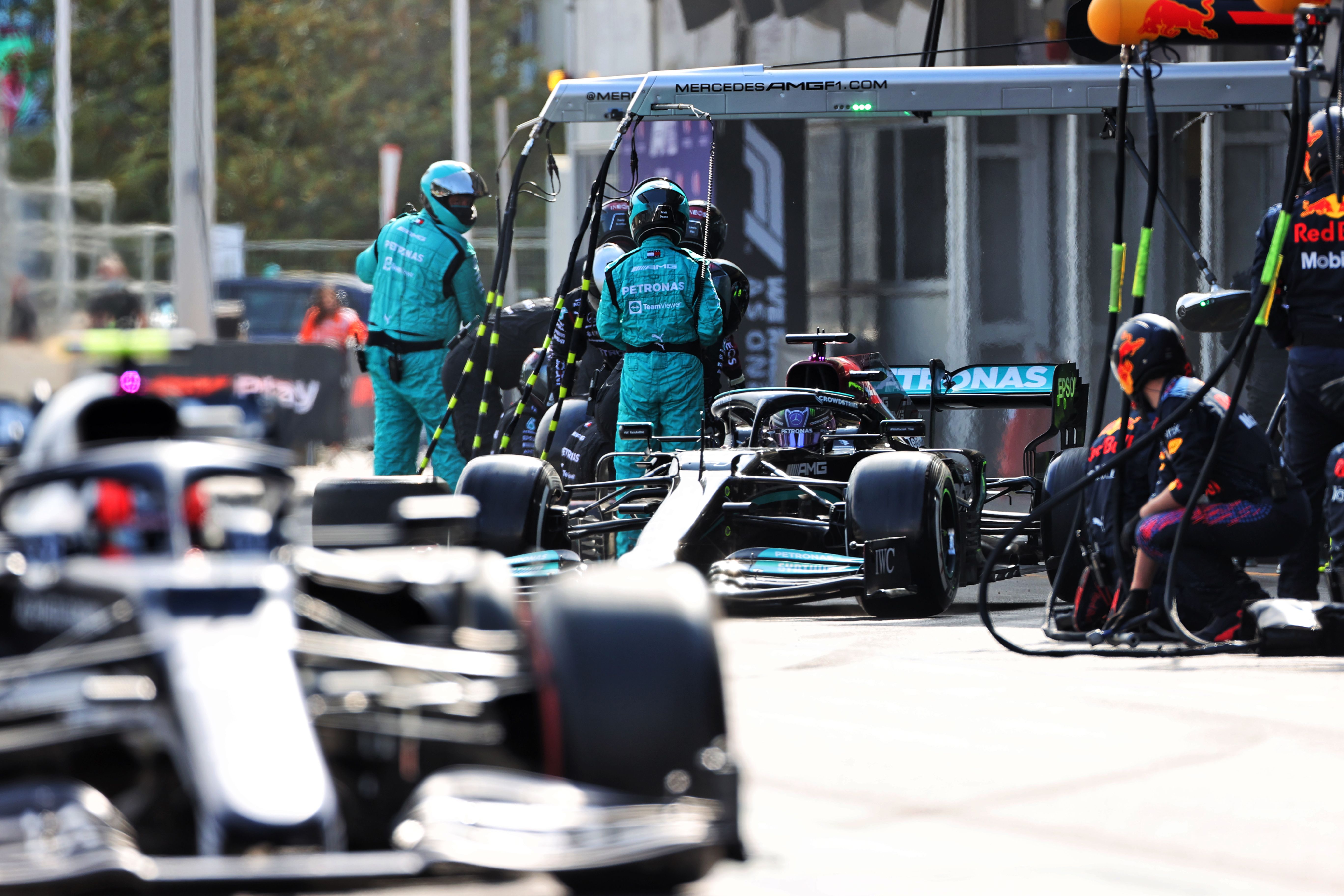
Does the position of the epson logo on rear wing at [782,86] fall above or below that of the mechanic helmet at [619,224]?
above

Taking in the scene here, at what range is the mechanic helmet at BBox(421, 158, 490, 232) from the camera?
38.2ft

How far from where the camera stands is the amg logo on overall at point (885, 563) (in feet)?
27.0

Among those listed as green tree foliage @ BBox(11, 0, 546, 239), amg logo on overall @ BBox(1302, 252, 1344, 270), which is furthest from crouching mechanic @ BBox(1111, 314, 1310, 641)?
green tree foliage @ BBox(11, 0, 546, 239)

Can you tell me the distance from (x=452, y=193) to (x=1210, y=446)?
18.7 feet

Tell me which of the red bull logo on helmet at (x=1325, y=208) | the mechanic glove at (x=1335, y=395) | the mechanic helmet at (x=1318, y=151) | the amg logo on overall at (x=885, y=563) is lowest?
the amg logo on overall at (x=885, y=563)

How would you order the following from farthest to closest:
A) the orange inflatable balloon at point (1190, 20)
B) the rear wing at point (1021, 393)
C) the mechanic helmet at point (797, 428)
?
the rear wing at point (1021, 393) → the mechanic helmet at point (797, 428) → the orange inflatable balloon at point (1190, 20)

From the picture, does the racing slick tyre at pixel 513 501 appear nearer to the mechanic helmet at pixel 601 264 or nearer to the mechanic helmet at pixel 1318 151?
the mechanic helmet at pixel 601 264

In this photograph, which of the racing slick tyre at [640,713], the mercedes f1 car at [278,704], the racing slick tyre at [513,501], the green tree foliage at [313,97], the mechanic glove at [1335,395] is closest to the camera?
the mercedes f1 car at [278,704]

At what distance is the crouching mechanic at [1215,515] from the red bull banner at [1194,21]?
162 centimetres

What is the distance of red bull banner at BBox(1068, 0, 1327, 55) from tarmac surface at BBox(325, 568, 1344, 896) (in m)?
2.78

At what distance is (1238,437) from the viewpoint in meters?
7.35

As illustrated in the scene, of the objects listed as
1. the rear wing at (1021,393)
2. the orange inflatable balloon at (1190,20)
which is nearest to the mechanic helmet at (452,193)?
the rear wing at (1021,393)

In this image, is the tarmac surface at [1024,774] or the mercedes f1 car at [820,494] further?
the mercedes f1 car at [820,494]

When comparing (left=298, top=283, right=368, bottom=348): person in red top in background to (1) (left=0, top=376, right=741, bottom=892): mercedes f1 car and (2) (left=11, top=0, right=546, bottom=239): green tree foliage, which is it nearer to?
(2) (left=11, top=0, right=546, bottom=239): green tree foliage
